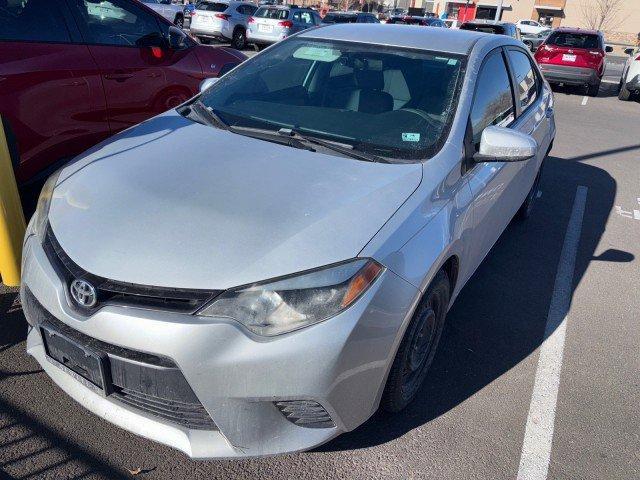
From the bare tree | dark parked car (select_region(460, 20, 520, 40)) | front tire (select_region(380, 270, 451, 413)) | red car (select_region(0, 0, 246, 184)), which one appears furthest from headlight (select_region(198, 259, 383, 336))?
the bare tree

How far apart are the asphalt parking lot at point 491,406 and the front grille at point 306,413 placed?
0.37m

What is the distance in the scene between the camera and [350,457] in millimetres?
2379


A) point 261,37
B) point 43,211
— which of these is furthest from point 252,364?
point 261,37

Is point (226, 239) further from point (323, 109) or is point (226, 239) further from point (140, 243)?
point (323, 109)

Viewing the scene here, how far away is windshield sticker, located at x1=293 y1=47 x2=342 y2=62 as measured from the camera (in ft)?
11.3

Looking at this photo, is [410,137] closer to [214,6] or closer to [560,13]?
[214,6]

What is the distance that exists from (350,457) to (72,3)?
3704 millimetres

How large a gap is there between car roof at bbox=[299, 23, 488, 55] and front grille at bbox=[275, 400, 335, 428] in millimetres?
2208

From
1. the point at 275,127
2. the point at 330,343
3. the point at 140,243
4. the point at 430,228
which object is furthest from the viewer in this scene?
the point at 275,127

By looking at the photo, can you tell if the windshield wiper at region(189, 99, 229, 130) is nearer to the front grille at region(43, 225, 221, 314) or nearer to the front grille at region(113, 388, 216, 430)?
the front grille at region(43, 225, 221, 314)

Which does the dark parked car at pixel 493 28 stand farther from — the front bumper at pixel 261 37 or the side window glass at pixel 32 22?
the side window glass at pixel 32 22

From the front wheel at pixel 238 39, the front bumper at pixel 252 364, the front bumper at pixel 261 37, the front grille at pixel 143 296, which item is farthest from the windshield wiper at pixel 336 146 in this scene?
the front wheel at pixel 238 39

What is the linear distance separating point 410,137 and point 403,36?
38.4 inches

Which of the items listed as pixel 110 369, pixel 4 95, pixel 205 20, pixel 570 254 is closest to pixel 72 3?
pixel 4 95
